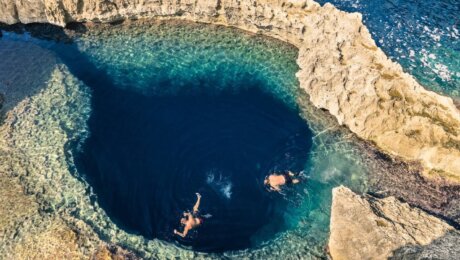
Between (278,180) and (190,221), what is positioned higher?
(278,180)

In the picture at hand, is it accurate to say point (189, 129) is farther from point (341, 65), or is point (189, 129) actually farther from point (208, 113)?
point (341, 65)

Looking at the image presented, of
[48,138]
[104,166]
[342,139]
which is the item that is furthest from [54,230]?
[342,139]

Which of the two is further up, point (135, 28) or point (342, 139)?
point (135, 28)

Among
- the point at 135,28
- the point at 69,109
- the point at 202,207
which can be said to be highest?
the point at 135,28

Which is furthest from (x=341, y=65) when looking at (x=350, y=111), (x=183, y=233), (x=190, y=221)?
(x=183, y=233)

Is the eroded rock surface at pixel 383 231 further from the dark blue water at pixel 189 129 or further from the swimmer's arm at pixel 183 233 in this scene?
the swimmer's arm at pixel 183 233

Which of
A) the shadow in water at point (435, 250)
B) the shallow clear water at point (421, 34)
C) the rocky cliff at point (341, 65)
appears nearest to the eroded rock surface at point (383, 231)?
the shadow in water at point (435, 250)

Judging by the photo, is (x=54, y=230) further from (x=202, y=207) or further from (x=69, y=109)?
(x=69, y=109)

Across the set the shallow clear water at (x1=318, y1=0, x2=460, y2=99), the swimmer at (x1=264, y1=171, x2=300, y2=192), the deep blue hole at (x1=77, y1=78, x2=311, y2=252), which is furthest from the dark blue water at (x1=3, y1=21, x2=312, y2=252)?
the shallow clear water at (x1=318, y1=0, x2=460, y2=99)
